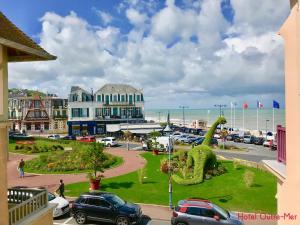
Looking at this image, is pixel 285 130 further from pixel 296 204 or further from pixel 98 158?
pixel 98 158

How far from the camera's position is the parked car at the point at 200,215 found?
16.5 metres

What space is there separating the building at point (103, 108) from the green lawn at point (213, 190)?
45.7 metres

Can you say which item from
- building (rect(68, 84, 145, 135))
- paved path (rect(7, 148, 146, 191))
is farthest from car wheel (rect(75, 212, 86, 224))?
building (rect(68, 84, 145, 135))

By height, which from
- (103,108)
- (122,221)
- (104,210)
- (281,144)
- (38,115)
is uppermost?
(103,108)

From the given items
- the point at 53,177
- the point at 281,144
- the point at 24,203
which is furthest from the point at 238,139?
the point at 24,203

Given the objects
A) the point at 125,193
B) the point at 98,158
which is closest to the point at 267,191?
the point at 125,193

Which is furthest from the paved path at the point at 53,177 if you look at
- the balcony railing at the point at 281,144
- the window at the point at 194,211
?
the balcony railing at the point at 281,144

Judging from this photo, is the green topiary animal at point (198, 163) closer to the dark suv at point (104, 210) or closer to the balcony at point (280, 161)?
the dark suv at point (104, 210)

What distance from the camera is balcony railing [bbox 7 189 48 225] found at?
8.45 meters

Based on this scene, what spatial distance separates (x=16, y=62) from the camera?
990 centimetres

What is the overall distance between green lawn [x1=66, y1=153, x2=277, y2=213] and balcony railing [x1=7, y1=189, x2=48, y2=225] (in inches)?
489

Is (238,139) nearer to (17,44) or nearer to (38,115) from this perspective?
(38,115)

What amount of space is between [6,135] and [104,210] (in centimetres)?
1111

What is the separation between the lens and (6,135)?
8.09 meters
